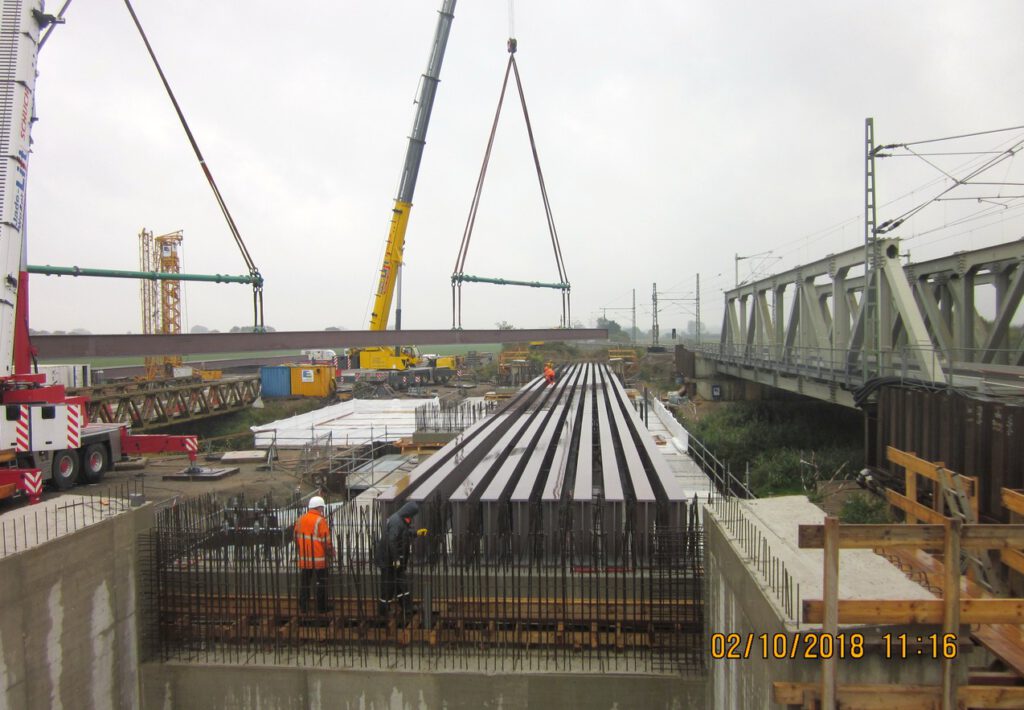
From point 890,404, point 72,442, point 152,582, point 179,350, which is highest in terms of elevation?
point 179,350

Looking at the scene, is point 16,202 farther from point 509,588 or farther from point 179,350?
point 509,588

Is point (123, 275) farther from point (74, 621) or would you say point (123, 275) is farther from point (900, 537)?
point (900, 537)

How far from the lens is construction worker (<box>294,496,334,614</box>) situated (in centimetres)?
720

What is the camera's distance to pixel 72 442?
560 inches

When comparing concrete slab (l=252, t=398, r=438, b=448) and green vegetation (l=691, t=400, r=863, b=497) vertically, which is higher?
concrete slab (l=252, t=398, r=438, b=448)

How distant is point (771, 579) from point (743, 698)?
123 cm

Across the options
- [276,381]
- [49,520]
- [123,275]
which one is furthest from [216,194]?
[276,381]

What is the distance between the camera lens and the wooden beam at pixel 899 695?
413cm

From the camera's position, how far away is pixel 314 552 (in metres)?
7.29

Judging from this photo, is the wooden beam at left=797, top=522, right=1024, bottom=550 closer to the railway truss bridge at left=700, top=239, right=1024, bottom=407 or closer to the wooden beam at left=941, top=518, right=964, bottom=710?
the wooden beam at left=941, top=518, right=964, bottom=710

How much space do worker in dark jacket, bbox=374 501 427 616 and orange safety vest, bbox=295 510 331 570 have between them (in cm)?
66

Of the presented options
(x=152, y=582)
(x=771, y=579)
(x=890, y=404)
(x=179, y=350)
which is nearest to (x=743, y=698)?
(x=771, y=579)

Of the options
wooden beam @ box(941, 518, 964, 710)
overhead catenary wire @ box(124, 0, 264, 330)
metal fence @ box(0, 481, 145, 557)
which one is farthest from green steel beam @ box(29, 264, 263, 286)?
wooden beam @ box(941, 518, 964, 710)

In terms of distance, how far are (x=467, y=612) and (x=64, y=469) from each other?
1339cm
